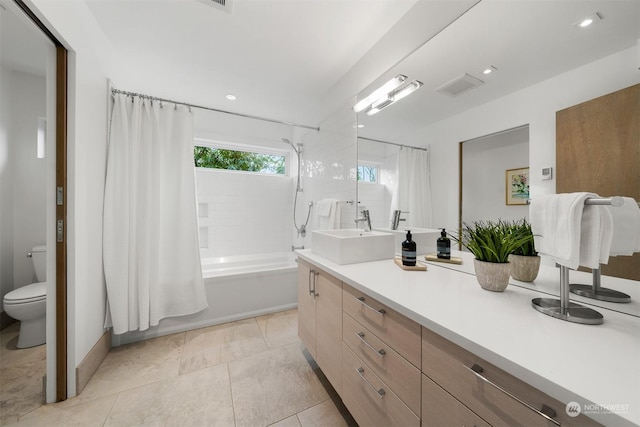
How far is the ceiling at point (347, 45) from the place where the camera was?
90 centimetres

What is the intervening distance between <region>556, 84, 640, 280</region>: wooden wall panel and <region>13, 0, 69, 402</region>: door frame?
247cm

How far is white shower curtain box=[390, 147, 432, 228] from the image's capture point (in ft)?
4.80

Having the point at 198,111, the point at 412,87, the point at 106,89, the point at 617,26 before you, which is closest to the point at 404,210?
the point at 412,87

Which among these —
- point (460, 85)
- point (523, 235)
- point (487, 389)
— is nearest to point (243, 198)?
point (460, 85)

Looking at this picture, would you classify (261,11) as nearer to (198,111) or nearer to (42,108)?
(198,111)

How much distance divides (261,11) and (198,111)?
6.08 ft

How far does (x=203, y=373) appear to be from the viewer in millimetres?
1593

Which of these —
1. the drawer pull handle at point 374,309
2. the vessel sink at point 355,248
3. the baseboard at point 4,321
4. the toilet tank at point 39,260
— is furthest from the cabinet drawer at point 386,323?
the baseboard at point 4,321

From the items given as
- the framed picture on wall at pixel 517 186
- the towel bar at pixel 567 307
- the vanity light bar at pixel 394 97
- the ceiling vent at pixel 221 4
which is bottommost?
the towel bar at pixel 567 307

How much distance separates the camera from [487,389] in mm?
562

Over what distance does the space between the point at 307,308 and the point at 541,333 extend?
129 cm

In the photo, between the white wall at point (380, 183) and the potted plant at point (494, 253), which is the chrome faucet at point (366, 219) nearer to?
the white wall at point (380, 183)

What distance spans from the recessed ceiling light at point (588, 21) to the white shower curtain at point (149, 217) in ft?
8.50
